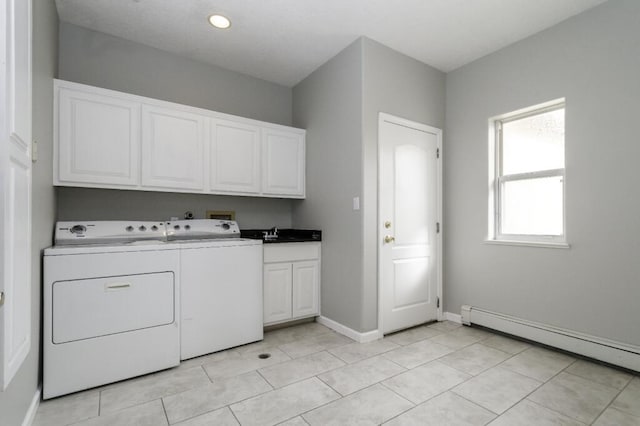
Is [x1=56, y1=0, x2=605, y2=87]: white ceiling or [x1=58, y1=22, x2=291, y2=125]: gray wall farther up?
[x1=56, y1=0, x2=605, y2=87]: white ceiling

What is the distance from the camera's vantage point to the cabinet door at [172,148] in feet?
8.65

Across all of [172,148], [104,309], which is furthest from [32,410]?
[172,148]

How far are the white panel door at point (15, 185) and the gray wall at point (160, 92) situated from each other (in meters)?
1.36

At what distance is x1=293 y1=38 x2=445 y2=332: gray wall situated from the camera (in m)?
2.80

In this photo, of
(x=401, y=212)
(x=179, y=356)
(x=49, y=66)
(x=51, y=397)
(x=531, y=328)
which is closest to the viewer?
(x=51, y=397)

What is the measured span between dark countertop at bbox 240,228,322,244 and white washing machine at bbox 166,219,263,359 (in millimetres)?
377

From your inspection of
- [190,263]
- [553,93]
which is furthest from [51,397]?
[553,93]

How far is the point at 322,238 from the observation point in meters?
3.29

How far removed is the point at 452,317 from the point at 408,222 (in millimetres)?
1175

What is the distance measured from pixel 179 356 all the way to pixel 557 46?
3.91 m

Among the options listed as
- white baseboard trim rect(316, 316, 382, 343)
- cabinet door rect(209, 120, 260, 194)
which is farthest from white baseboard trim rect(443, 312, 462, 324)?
cabinet door rect(209, 120, 260, 194)

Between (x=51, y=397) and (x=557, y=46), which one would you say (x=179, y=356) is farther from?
(x=557, y=46)

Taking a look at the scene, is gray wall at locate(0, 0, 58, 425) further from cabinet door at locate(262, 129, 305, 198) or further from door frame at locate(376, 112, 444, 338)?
door frame at locate(376, 112, 444, 338)

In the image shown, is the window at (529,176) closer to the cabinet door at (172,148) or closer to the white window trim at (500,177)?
the white window trim at (500,177)
